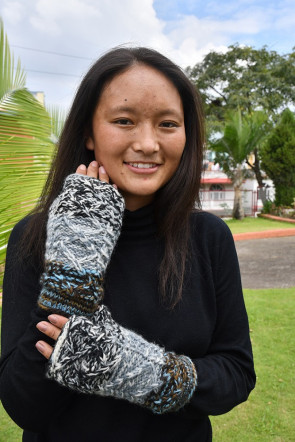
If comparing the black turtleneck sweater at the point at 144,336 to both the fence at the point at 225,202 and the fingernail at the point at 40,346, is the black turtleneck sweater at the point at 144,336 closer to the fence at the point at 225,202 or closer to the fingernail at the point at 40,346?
the fingernail at the point at 40,346

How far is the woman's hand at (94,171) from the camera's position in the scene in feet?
3.96

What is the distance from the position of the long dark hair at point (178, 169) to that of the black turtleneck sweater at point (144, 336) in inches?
1.7

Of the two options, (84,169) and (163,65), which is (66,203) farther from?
(163,65)

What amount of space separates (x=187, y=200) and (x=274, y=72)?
19855mm

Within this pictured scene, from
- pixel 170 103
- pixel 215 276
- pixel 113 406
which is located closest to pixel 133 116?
pixel 170 103

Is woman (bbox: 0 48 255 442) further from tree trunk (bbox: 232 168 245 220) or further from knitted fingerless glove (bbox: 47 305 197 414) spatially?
tree trunk (bbox: 232 168 245 220)

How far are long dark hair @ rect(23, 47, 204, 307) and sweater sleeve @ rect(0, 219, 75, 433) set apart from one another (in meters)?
0.09

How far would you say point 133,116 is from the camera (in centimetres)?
117

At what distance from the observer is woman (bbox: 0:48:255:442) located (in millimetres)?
993

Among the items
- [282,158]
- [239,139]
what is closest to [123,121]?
[239,139]

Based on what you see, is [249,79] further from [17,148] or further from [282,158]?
[17,148]

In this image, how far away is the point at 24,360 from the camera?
3.32 feet

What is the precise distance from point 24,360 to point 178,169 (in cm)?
79

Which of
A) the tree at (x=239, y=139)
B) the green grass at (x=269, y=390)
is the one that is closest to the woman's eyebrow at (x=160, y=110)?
the green grass at (x=269, y=390)
